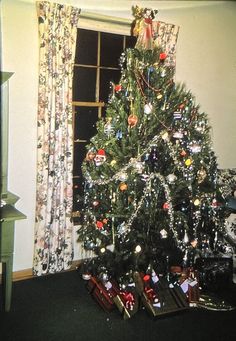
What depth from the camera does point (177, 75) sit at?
3.57 m

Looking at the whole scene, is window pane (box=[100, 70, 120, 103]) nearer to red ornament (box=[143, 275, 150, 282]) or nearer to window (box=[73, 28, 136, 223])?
window (box=[73, 28, 136, 223])

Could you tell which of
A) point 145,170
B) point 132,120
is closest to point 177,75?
point 132,120

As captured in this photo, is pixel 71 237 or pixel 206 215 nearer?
pixel 206 215

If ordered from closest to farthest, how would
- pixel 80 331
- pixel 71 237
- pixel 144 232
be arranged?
pixel 80 331, pixel 144 232, pixel 71 237

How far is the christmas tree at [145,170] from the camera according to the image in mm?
2602

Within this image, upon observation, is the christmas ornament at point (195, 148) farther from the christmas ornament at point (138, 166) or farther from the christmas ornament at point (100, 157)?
the christmas ornament at point (100, 157)

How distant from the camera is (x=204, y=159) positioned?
9.13 feet

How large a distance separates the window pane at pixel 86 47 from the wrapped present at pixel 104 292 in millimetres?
2145

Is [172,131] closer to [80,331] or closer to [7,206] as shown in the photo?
[7,206]

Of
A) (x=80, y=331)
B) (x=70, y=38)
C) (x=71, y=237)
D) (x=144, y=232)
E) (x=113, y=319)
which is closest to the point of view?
(x=80, y=331)

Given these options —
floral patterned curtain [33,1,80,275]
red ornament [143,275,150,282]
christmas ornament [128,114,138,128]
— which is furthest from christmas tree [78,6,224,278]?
floral patterned curtain [33,1,80,275]

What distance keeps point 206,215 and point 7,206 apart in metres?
1.70

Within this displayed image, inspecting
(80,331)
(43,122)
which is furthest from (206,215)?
(43,122)

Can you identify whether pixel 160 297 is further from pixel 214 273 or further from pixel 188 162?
pixel 188 162
